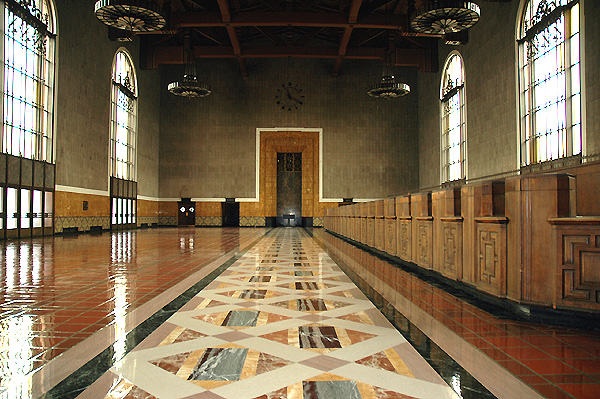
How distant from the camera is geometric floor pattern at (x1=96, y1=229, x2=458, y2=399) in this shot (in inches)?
76.8

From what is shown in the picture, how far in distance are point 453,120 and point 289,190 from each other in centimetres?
1184

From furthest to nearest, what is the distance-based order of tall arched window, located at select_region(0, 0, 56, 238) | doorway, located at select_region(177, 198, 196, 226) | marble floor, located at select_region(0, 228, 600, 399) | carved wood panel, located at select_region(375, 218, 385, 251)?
doorway, located at select_region(177, 198, 196, 226) → tall arched window, located at select_region(0, 0, 56, 238) → carved wood panel, located at select_region(375, 218, 385, 251) → marble floor, located at select_region(0, 228, 600, 399)

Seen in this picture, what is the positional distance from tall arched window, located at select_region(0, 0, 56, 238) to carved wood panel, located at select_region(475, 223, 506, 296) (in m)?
14.6

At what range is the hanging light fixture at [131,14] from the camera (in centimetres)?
1208

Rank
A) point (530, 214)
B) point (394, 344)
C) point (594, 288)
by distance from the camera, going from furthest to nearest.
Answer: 1. point (530, 214)
2. point (594, 288)
3. point (394, 344)

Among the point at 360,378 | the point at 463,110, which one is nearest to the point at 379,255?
the point at 360,378

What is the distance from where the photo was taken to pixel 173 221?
27500 mm

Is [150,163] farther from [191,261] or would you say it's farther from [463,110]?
[191,261]

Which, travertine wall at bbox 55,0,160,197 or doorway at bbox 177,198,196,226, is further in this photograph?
doorway at bbox 177,198,196,226

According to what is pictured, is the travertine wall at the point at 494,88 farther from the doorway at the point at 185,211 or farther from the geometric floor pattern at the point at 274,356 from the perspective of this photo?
the doorway at the point at 185,211

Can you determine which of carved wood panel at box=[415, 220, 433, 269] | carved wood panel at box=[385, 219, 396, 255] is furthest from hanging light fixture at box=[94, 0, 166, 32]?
carved wood panel at box=[415, 220, 433, 269]

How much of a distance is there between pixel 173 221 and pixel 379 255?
70.6 ft

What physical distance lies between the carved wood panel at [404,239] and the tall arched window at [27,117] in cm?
1281

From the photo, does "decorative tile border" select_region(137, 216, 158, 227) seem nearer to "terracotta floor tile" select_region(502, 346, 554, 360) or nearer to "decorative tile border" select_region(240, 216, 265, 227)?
"decorative tile border" select_region(240, 216, 265, 227)
